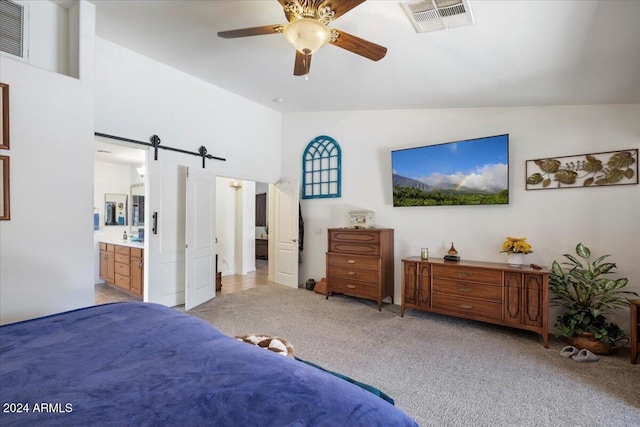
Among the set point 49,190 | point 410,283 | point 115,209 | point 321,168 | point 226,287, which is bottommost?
point 226,287

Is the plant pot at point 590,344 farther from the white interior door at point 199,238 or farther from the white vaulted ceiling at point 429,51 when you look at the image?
the white interior door at point 199,238

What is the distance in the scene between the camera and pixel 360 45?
2334 millimetres

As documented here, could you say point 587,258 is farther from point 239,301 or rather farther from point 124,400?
point 239,301

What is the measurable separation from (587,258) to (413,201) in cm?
199

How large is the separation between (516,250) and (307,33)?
3.11 m

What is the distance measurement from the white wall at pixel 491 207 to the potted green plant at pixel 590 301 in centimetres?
22

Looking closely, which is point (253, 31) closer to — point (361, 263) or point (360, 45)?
point (360, 45)

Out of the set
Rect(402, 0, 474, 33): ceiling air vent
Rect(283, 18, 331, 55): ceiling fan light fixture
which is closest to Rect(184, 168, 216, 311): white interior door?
Rect(283, 18, 331, 55): ceiling fan light fixture

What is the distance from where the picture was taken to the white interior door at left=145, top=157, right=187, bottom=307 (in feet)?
12.8

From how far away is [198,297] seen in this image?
4.25 metres

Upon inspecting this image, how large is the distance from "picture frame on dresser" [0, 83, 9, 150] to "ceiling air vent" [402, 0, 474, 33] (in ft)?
9.51

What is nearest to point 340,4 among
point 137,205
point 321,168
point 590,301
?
point 321,168

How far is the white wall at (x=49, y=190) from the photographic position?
2.15 metres

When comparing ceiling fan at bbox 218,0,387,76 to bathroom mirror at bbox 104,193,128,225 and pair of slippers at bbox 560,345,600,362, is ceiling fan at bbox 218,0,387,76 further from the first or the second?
bathroom mirror at bbox 104,193,128,225
